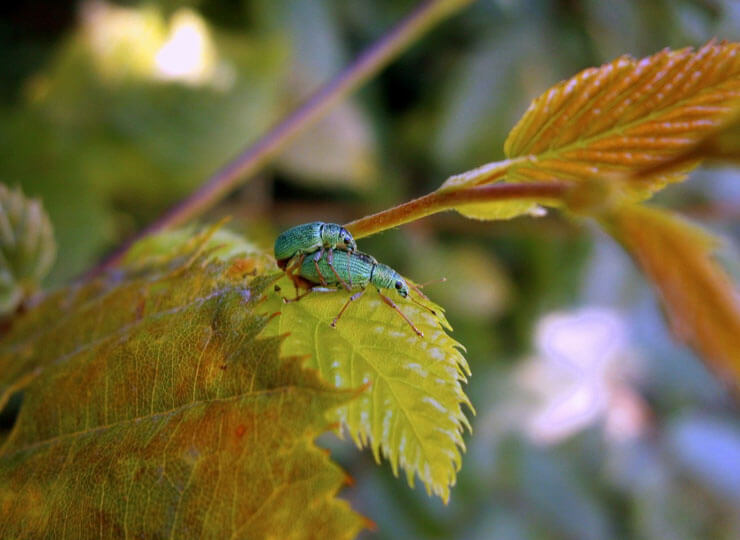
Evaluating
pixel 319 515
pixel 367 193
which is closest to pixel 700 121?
pixel 319 515

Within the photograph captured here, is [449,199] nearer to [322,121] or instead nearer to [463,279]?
[322,121]

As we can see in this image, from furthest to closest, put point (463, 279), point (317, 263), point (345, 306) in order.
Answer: point (463, 279) → point (317, 263) → point (345, 306)

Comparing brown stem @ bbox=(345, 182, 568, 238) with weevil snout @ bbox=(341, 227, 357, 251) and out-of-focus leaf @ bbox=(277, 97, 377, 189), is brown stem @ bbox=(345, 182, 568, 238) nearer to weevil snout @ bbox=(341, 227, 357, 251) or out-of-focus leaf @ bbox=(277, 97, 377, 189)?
weevil snout @ bbox=(341, 227, 357, 251)

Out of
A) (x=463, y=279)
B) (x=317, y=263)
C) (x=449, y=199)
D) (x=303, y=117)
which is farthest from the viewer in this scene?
(x=463, y=279)

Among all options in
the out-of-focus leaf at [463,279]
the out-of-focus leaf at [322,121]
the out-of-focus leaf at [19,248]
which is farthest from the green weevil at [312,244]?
the out-of-focus leaf at [463,279]

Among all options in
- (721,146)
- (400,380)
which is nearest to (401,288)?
(400,380)

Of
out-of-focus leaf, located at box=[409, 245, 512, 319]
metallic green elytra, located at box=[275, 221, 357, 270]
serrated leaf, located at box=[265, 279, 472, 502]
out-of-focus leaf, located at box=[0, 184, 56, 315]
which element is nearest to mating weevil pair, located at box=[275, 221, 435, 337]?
metallic green elytra, located at box=[275, 221, 357, 270]

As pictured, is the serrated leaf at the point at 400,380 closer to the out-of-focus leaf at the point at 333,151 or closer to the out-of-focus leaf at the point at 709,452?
the out-of-focus leaf at the point at 333,151
